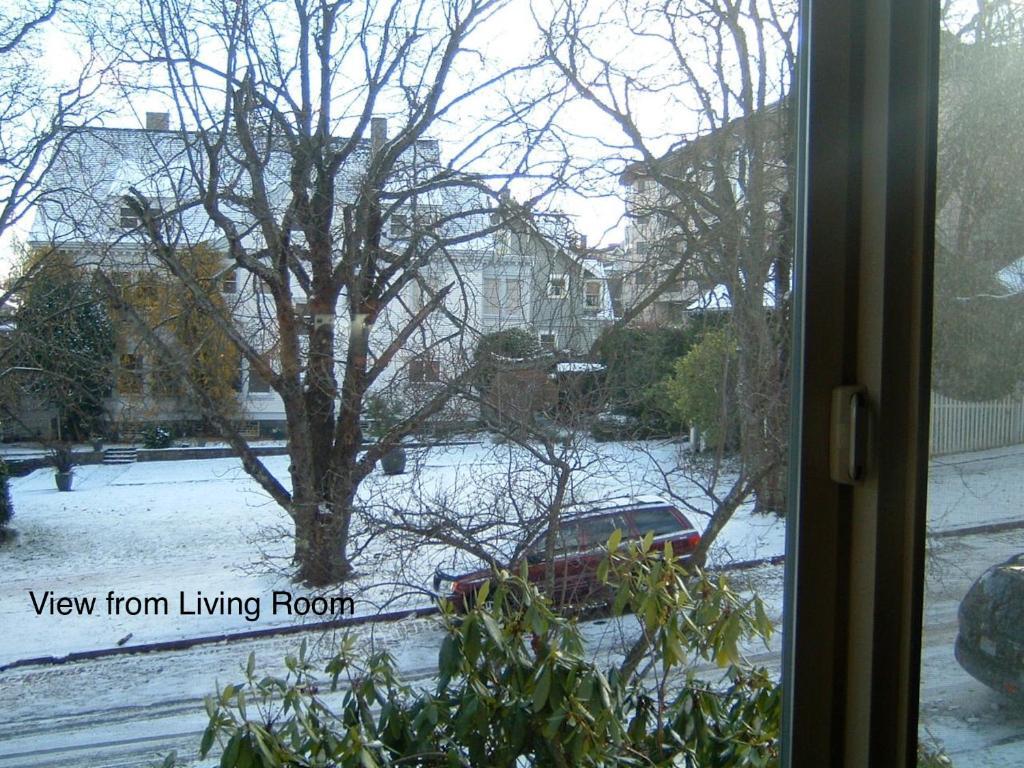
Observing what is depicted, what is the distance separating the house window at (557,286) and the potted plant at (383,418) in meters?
0.39

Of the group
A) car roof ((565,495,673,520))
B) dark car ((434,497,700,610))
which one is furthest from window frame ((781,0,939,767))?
car roof ((565,495,673,520))

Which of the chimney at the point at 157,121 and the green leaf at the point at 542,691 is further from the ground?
the chimney at the point at 157,121

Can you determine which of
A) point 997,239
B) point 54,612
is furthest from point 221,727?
point 997,239

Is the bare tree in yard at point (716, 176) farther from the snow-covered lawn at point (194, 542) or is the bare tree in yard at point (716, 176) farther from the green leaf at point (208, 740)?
the green leaf at point (208, 740)

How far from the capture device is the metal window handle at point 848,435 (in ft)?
2.43

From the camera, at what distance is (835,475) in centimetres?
76

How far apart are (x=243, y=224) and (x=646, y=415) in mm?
879

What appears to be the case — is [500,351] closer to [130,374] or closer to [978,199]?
[130,374]

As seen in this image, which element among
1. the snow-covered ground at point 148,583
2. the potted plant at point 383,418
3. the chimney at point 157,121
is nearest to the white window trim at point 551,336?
the potted plant at point 383,418

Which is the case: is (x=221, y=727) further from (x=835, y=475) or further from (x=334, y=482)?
(x=835, y=475)

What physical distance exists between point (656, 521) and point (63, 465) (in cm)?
107

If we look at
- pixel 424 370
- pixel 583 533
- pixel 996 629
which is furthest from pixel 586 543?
pixel 996 629

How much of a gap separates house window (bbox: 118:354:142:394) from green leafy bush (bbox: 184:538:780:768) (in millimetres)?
527

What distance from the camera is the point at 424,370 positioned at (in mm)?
1643
